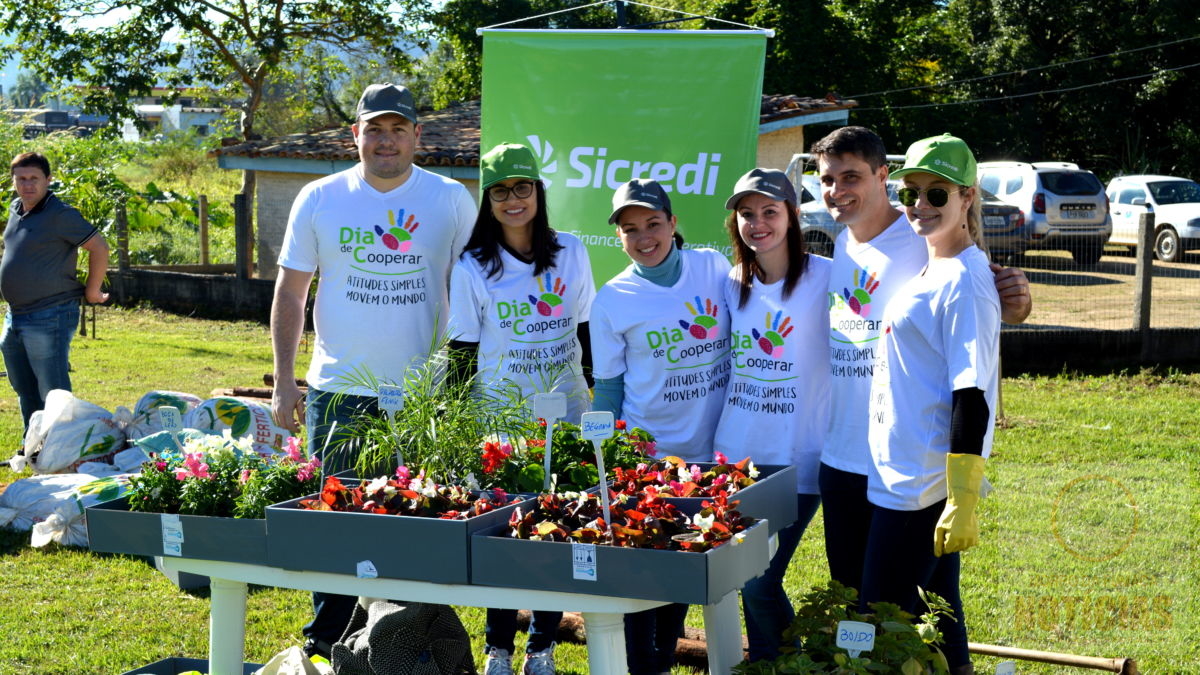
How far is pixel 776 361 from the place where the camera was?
3617 millimetres

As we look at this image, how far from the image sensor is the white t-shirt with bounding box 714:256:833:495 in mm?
3609

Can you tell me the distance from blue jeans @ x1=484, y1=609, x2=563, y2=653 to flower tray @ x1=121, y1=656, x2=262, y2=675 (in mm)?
745

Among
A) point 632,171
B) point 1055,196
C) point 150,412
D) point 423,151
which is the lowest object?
point 150,412

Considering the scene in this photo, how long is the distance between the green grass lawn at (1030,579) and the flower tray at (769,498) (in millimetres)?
1431

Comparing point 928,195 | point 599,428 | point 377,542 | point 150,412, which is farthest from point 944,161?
point 150,412

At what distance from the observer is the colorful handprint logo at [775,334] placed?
3.60m

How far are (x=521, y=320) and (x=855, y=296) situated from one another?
3.51 ft

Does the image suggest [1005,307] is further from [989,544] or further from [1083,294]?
[1083,294]

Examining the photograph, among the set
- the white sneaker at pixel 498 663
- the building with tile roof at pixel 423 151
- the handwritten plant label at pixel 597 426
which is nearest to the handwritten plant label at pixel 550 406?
the handwritten plant label at pixel 597 426

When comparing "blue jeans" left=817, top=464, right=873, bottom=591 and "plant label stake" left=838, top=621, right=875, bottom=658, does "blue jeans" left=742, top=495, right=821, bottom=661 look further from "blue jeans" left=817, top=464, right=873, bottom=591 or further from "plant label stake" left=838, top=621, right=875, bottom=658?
"plant label stake" left=838, top=621, right=875, bottom=658

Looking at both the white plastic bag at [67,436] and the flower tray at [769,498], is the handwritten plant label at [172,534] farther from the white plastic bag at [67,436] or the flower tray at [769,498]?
the white plastic bag at [67,436]

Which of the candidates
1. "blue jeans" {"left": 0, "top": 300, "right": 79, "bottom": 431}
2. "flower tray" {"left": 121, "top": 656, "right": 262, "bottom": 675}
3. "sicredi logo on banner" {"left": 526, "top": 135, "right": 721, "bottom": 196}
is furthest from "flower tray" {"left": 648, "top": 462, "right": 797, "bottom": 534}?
"blue jeans" {"left": 0, "top": 300, "right": 79, "bottom": 431}

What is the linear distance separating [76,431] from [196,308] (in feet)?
32.6

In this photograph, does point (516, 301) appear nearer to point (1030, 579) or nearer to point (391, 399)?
point (391, 399)
